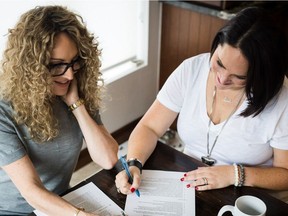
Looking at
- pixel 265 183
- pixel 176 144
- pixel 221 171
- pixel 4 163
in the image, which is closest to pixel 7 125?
pixel 4 163

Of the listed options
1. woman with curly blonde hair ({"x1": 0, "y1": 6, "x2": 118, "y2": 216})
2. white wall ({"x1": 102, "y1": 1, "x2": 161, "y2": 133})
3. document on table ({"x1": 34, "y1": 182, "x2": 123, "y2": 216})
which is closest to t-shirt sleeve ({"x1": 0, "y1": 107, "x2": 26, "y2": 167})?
woman with curly blonde hair ({"x1": 0, "y1": 6, "x2": 118, "y2": 216})

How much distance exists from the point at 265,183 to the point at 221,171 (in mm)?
160

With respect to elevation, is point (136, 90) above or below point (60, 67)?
below

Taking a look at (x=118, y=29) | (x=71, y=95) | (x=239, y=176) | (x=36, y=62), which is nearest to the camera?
(x=36, y=62)

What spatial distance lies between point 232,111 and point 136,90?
56.1 inches

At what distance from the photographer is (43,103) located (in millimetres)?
1255

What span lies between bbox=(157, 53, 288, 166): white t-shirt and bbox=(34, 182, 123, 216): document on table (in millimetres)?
471

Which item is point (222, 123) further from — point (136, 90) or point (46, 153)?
point (136, 90)

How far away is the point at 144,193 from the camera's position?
1.22m

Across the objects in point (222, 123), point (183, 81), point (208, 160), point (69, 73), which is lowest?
point (208, 160)

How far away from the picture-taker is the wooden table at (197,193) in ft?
3.87

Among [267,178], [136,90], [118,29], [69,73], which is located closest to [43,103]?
[69,73]

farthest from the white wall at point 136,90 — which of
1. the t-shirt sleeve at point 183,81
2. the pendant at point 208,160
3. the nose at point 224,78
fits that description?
the nose at point 224,78

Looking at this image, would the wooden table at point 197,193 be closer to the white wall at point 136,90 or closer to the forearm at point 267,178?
the forearm at point 267,178
